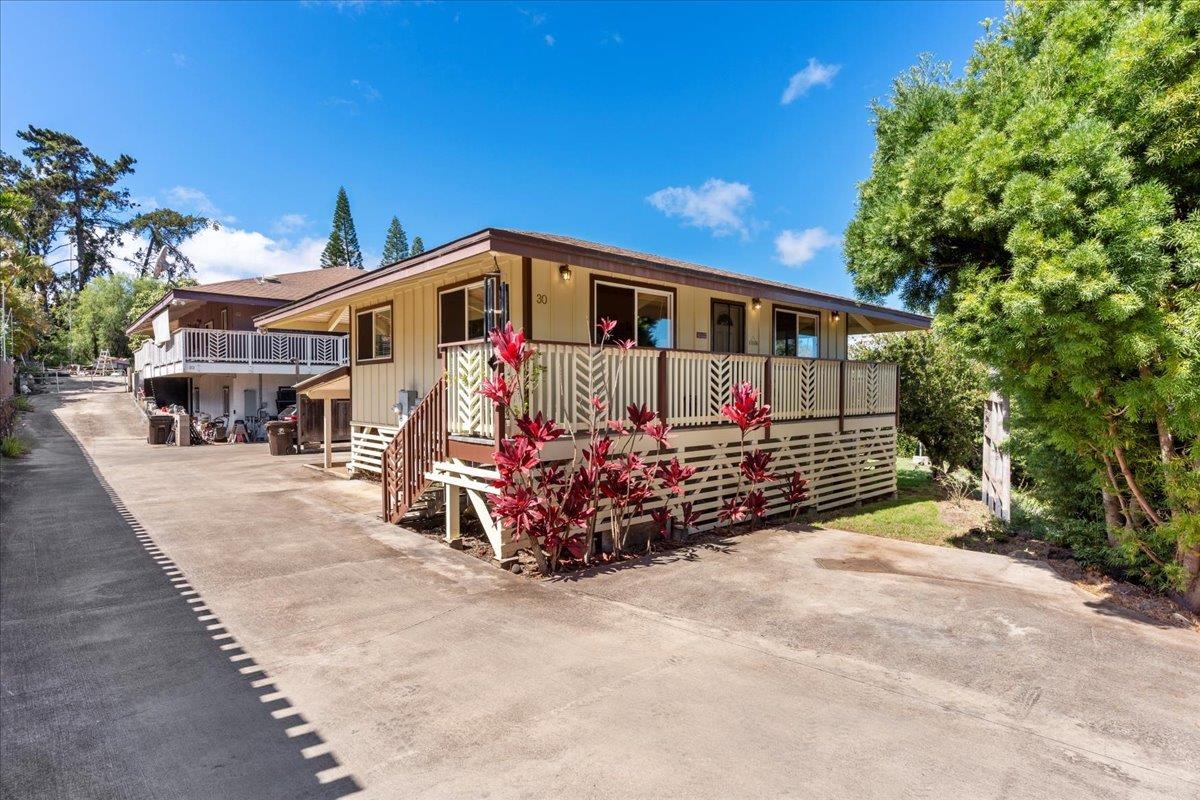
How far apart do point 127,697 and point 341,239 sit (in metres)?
60.8

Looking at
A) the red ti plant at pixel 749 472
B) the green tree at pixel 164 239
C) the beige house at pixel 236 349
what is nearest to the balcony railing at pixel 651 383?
the red ti plant at pixel 749 472

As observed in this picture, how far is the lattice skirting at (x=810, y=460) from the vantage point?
26.7 feet

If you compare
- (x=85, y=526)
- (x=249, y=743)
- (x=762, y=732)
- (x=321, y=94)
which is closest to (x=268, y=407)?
(x=321, y=94)

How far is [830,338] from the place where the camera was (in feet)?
40.8

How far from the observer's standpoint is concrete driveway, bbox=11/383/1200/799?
289 cm

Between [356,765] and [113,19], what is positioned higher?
[113,19]

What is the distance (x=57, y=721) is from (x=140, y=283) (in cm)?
5442

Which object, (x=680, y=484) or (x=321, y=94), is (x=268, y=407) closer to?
(x=321, y=94)

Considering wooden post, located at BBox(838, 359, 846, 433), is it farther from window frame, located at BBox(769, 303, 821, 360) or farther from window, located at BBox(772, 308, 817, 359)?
window, located at BBox(772, 308, 817, 359)

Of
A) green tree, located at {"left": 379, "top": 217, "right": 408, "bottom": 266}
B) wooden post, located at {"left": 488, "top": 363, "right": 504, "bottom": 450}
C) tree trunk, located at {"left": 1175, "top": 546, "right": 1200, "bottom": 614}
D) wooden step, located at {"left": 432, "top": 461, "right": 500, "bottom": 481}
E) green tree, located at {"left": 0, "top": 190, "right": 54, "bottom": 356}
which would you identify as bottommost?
tree trunk, located at {"left": 1175, "top": 546, "right": 1200, "bottom": 614}

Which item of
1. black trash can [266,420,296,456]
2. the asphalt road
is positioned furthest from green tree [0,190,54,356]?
the asphalt road

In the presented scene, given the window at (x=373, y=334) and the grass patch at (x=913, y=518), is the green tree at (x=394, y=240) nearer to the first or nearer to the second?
the window at (x=373, y=334)

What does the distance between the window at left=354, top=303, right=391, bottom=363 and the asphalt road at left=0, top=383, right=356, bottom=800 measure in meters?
5.40

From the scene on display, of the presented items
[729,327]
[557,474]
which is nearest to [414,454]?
[557,474]
